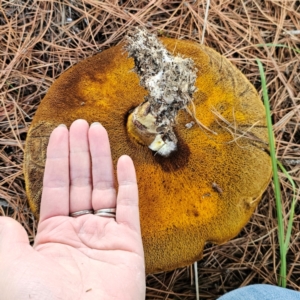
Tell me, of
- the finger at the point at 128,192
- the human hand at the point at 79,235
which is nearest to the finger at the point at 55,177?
the human hand at the point at 79,235

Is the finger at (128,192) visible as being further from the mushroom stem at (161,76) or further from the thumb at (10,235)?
the thumb at (10,235)

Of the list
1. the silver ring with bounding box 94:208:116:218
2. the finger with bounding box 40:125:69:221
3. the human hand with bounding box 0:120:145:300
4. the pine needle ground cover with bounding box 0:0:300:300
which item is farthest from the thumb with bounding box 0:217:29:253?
the pine needle ground cover with bounding box 0:0:300:300

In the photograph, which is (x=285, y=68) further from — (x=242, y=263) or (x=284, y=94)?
(x=242, y=263)

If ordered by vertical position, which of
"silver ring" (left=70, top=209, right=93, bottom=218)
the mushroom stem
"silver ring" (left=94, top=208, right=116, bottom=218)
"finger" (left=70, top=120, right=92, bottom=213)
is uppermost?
the mushroom stem

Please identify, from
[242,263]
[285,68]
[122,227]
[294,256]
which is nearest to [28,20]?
[122,227]

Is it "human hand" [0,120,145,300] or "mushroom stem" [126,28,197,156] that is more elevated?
"mushroom stem" [126,28,197,156]

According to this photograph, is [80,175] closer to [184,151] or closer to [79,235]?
[79,235]

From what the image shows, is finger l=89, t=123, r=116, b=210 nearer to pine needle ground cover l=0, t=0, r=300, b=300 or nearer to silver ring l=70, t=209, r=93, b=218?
silver ring l=70, t=209, r=93, b=218
